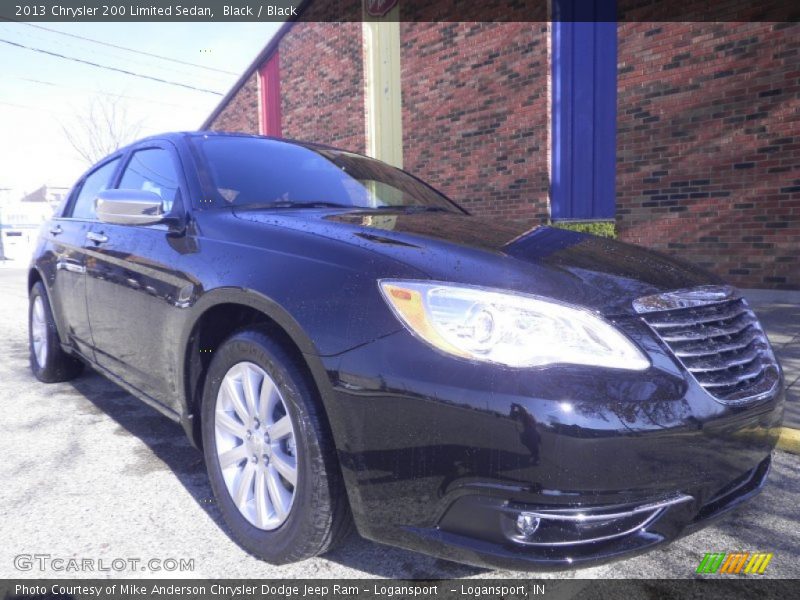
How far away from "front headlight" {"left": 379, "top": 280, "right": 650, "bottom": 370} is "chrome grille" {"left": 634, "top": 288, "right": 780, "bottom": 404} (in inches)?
7.1

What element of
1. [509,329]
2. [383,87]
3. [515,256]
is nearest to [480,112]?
[383,87]

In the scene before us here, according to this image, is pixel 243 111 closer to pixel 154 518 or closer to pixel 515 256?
pixel 154 518

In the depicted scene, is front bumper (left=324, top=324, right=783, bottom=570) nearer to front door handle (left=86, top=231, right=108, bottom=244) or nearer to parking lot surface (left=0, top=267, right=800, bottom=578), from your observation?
parking lot surface (left=0, top=267, right=800, bottom=578)

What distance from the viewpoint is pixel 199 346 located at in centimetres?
245

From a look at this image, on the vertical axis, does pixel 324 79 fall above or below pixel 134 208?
above

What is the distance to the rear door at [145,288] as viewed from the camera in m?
2.60

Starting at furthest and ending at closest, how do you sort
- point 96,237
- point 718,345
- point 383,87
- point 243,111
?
point 243,111
point 383,87
point 96,237
point 718,345

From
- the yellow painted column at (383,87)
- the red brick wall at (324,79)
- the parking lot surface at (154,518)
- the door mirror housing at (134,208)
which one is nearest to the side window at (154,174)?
the door mirror housing at (134,208)

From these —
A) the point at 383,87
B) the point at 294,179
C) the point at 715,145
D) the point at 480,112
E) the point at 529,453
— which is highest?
the point at 383,87

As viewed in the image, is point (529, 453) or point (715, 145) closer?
point (529, 453)

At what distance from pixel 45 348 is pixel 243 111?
13.0 m

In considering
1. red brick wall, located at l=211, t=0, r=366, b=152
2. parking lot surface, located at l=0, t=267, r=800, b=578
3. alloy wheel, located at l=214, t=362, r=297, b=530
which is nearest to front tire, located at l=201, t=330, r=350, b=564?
alloy wheel, located at l=214, t=362, r=297, b=530

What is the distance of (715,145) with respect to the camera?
289 inches

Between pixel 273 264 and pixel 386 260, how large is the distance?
1.52ft
